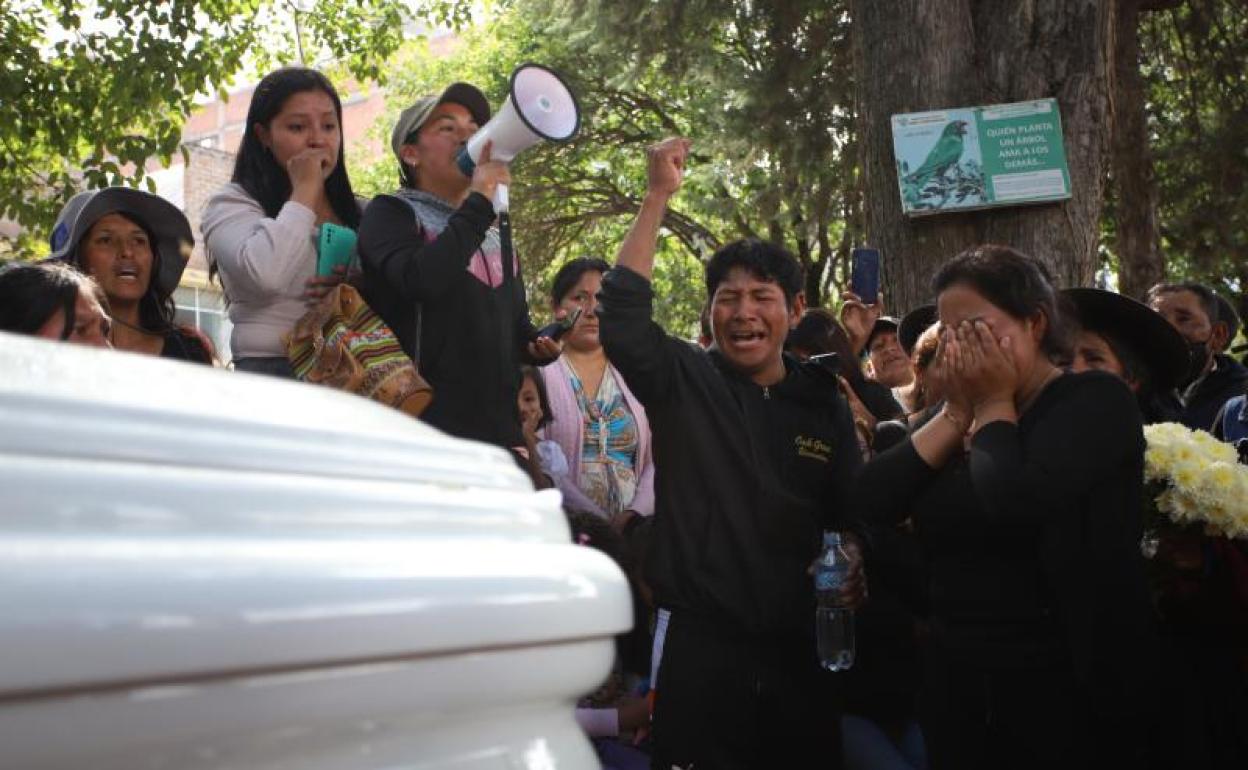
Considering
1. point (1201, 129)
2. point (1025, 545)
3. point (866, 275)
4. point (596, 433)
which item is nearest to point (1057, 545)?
point (1025, 545)

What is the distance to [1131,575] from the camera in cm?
310

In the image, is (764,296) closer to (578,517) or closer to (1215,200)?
(578,517)

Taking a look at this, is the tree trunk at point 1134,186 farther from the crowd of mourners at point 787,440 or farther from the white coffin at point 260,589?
the white coffin at point 260,589

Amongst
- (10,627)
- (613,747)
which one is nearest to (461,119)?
(613,747)

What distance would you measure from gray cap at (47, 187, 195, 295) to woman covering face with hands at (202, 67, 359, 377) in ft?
1.17

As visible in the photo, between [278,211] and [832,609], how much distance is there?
75.5 inches

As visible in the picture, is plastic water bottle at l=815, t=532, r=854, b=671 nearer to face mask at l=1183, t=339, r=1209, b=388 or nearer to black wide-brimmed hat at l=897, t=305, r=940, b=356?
black wide-brimmed hat at l=897, t=305, r=940, b=356

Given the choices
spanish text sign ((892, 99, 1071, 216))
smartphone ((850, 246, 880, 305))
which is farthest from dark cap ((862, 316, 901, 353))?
smartphone ((850, 246, 880, 305))

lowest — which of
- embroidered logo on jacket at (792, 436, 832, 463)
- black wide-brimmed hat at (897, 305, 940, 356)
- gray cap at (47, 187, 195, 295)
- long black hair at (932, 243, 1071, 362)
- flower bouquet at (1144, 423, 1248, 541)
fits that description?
flower bouquet at (1144, 423, 1248, 541)

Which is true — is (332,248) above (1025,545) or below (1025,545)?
above

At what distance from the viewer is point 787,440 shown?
365 cm

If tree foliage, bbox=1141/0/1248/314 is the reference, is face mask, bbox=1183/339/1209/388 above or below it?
below

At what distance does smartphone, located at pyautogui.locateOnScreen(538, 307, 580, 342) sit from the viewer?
459 cm

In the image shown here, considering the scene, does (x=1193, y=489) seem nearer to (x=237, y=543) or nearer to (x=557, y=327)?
(x=557, y=327)
